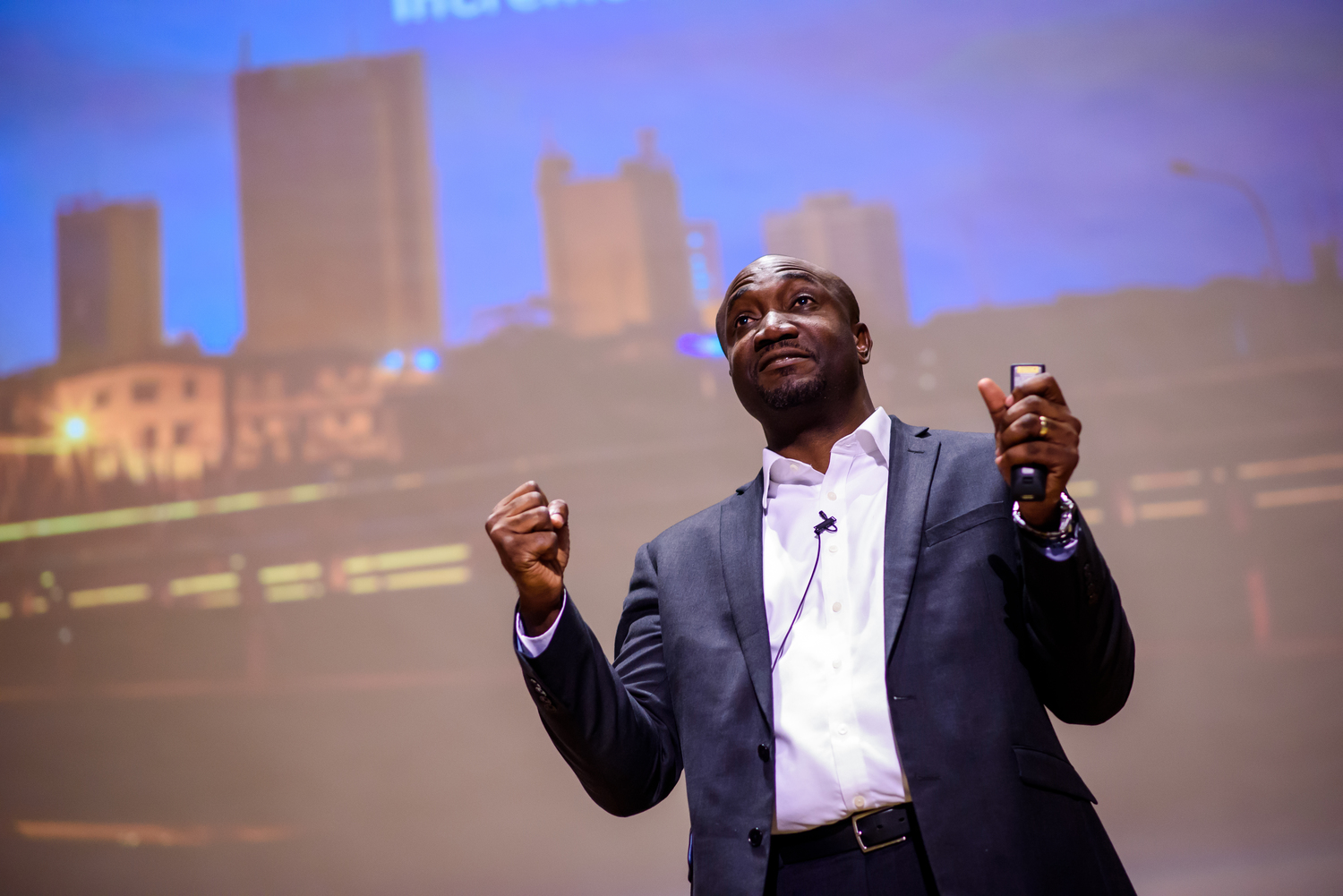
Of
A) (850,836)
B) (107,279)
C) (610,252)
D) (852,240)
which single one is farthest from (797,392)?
(107,279)

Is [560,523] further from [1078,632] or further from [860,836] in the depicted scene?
[1078,632]

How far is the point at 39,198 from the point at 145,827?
2.61 metres

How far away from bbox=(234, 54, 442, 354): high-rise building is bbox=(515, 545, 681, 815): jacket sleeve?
8.70ft

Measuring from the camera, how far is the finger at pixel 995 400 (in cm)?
105

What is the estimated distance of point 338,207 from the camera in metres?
3.95

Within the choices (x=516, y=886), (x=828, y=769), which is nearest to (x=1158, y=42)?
(x=828, y=769)

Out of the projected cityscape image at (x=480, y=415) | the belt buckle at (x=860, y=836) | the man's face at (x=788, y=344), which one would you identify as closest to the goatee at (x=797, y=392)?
the man's face at (x=788, y=344)

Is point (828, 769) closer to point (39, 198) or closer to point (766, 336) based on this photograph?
point (766, 336)

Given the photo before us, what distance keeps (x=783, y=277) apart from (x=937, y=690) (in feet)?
2.34

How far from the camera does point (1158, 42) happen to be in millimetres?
3596

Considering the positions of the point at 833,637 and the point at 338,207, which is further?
the point at 338,207

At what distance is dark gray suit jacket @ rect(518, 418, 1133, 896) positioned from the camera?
3.60ft

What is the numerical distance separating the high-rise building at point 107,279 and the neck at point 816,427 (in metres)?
3.36

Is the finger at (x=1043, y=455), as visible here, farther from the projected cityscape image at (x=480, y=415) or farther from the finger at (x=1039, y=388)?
the projected cityscape image at (x=480, y=415)
